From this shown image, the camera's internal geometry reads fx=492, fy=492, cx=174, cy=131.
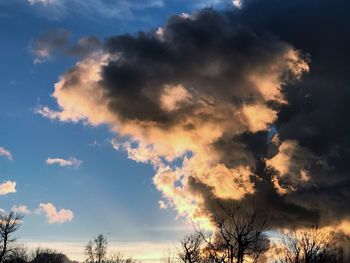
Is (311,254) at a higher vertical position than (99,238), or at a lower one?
lower

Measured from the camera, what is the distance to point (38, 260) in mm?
125250

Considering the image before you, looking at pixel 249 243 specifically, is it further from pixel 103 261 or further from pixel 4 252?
pixel 103 261

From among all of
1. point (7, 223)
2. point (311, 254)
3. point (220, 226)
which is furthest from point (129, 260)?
point (220, 226)

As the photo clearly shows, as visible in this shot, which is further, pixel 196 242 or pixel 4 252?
pixel 4 252

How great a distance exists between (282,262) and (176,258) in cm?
1491

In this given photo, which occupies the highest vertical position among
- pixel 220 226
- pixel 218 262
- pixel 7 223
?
pixel 7 223

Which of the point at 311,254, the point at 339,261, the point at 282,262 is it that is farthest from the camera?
the point at 339,261

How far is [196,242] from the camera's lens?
6906 cm

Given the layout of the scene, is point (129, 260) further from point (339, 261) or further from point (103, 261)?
point (339, 261)

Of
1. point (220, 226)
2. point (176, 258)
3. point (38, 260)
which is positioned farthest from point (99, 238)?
point (220, 226)

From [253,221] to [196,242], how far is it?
111 ft

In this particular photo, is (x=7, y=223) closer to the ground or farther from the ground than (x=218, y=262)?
farther from the ground

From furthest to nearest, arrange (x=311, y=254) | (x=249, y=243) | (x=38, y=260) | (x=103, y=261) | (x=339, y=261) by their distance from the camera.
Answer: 1. (x=38, y=260)
2. (x=103, y=261)
3. (x=339, y=261)
4. (x=311, y=254)
5. (x=249, y=243)

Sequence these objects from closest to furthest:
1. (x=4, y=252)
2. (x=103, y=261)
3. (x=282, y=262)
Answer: (x=282, y=262) < (x=4, y=252) < (x=103, y=261)
